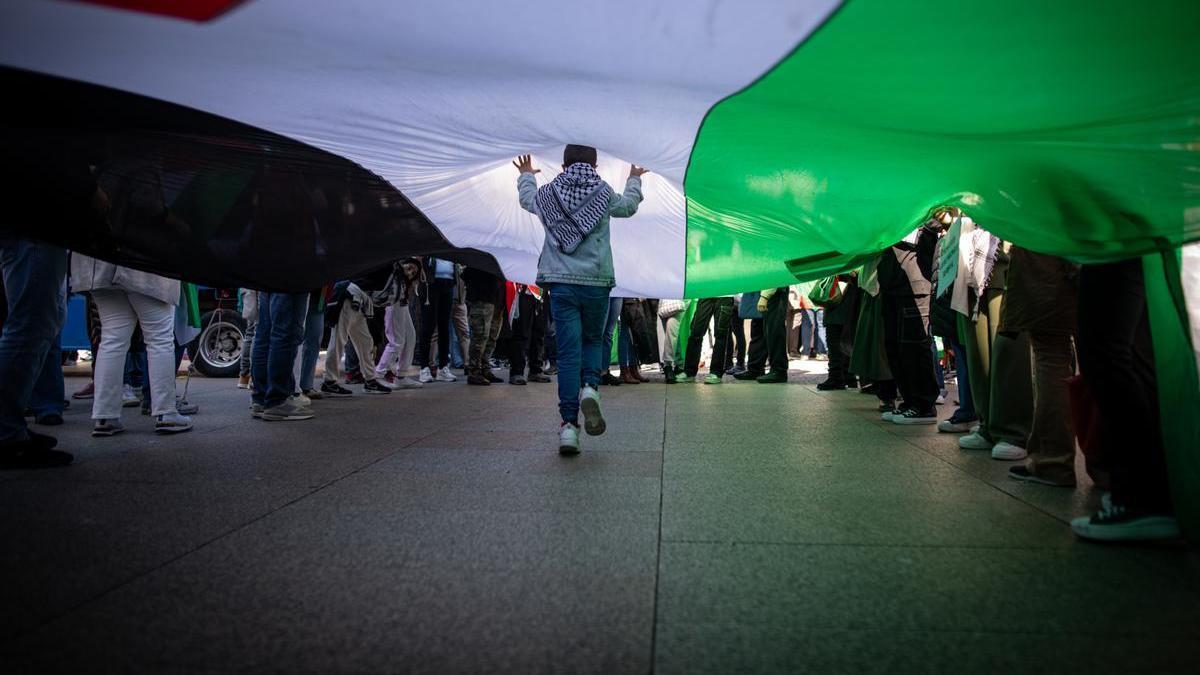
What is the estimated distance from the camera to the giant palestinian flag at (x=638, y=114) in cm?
234

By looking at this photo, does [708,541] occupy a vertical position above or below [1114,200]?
below

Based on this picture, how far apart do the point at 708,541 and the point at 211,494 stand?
2129mm

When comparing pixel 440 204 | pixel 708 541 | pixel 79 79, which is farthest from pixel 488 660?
pixel 440 204

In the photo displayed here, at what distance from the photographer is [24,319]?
3828 millimetres

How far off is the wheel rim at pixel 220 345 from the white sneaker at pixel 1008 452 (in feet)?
30.0

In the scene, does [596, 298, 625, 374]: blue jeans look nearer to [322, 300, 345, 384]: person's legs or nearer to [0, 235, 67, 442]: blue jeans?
[322, 300, 345, 384]: person's legs

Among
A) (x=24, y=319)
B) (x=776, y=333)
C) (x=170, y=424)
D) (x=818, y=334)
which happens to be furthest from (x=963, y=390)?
(x=818, y=334)

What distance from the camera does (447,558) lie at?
7.64 feet

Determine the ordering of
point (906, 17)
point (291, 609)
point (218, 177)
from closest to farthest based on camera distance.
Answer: point (291, 609)
point (906, 17)
point (218, 177)

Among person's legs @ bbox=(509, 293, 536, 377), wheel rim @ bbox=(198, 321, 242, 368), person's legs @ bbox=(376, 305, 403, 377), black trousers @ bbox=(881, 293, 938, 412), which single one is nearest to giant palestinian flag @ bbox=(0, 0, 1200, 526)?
black trousers @ bbox=(881, 293, 938, 412)

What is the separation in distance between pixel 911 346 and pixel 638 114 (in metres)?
3.53

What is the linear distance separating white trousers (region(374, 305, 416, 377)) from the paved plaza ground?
4.30 meters

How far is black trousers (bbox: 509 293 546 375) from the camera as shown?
32.7 feet

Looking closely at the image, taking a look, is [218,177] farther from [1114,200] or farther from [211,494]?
[1114,200]
